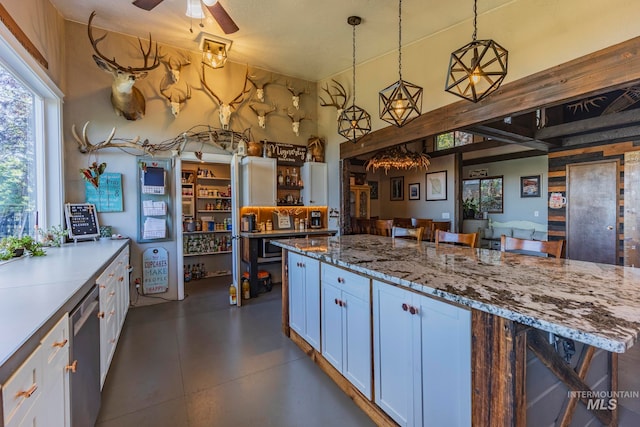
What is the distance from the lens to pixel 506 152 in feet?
23.8

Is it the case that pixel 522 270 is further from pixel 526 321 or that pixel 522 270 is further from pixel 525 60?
pixel 525 60

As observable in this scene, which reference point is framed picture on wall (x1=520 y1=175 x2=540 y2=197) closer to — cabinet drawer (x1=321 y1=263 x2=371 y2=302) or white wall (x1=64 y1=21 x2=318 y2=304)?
white wall (x1=64 y1=21 x2=318 y2=304)

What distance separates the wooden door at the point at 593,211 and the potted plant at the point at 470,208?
2.86 metres

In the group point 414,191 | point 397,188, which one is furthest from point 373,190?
point 414,191

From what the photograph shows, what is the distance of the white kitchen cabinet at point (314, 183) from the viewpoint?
Answer: 5.49m

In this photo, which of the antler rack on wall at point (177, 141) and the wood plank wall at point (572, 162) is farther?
the wood plank wall at point (572, 162)

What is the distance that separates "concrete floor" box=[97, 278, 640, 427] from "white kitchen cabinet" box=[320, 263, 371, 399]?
22cm

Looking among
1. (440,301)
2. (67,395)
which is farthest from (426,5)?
(67,395)

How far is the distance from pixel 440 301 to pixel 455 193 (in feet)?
21.3

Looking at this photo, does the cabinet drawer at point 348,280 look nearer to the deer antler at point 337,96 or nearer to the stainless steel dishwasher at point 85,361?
the stainless steel dishwasher at point 85,361

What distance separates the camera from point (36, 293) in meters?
1.45

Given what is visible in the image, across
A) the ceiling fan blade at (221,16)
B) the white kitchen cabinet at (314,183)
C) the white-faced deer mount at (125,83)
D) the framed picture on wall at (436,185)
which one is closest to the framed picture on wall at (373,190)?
the framed picture on wall at (436,185)

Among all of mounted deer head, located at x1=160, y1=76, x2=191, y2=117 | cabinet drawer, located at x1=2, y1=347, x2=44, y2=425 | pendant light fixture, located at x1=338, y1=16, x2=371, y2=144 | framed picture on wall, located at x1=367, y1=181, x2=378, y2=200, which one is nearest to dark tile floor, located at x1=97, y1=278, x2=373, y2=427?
cabinet drawer, located at x1=2, y1=347, x2=44, y2=425

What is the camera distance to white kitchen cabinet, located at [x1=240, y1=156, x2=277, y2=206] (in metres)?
4.89
